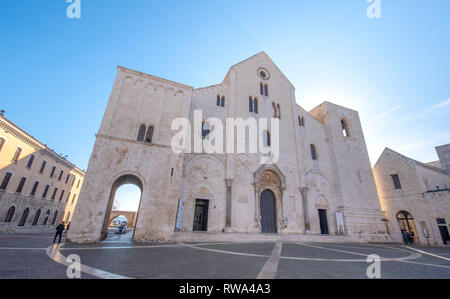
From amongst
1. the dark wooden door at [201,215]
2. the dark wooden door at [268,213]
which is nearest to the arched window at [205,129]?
the dark wooden door at [201,215]

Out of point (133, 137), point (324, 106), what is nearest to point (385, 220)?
point (324, 106)

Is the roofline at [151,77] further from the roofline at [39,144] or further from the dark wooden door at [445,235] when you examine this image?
the dark wooden door at [445,235]

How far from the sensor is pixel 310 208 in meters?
17.5

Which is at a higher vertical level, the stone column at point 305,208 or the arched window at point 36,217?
the stone column at point 305,208

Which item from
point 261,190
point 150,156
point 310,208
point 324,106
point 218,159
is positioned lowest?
point 310,208

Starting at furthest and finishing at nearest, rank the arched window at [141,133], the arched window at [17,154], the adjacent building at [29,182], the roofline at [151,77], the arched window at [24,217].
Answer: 1. the arched window at [24,217]
2. the arched window at [17,154]
3. the adjacent building at [29,182]
4. the roofline at [151,77]
5. the arched window at [141,133]

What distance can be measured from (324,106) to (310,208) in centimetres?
1289

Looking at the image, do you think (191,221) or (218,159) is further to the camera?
(218,159)

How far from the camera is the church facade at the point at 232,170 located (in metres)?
11.3

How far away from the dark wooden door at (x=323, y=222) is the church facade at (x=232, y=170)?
0.09 metres

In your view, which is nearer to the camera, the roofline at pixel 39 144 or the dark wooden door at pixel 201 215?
the dark wooden door at pixel 201 215
